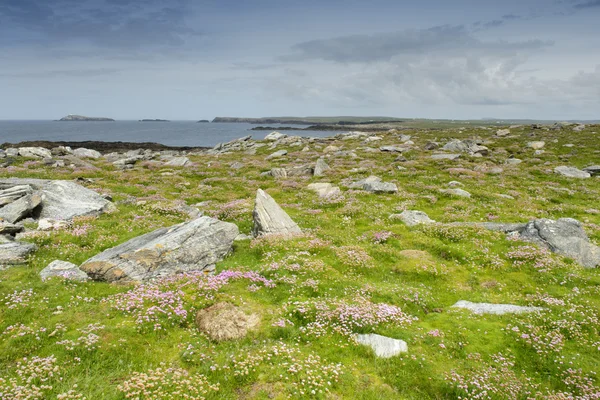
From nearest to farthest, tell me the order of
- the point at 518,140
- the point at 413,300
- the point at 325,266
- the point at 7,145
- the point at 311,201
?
the point at 413,300 < the point at 325,266 < the point at 311,201 < the point at 518,140 < the point at 7,145

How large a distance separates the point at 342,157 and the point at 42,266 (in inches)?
2328

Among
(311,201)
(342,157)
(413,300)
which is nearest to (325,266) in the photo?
(413,300)

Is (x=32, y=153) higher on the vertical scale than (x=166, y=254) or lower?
higher

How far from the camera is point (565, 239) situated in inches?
833

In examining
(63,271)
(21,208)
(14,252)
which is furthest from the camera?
(21,208)

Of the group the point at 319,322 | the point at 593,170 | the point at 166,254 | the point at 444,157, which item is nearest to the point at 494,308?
the point at 319,322

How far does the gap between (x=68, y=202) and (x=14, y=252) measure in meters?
10.2

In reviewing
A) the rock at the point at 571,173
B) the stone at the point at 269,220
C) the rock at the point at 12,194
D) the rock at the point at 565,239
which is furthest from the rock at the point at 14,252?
the rock at the point at 571,173

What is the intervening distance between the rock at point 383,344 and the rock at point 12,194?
88.6 feet

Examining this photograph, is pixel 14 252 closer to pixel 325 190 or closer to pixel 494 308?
pixel 494 308

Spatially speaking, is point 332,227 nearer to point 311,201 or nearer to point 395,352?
point 311,201

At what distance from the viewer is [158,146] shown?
416ft

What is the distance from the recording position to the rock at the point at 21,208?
22.7 meters

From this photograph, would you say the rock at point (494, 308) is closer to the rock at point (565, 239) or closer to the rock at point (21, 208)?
the rock at point (565, 239)
